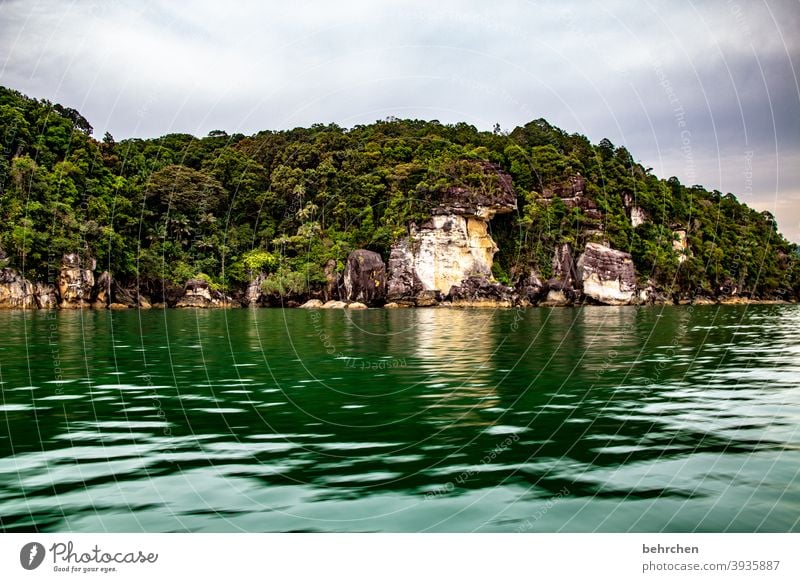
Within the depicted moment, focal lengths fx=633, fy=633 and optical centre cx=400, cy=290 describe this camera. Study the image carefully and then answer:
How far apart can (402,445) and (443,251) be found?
215 feet

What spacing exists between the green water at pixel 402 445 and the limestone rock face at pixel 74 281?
52.4 meters

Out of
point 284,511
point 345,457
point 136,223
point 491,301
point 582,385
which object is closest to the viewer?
point 284,511

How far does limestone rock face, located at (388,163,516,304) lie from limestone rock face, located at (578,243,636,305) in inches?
482

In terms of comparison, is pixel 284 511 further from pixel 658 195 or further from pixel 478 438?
pixel 658 195

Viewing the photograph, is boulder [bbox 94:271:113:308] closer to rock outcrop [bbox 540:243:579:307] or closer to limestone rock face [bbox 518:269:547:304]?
Answer: limestone rock face [bbox 518:269:547:304]

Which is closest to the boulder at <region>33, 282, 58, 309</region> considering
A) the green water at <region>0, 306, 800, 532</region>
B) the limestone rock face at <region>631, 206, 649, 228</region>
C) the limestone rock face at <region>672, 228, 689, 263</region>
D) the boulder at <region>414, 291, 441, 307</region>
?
the boulder at <region>414, 291, 441, 307</region>

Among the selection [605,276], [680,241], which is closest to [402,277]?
[605,276]

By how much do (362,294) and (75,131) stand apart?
38.6 meters

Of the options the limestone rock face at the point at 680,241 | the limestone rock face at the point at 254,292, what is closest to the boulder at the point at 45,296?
the limestone rock face at the point at 254,292

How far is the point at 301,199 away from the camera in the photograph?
273 feet

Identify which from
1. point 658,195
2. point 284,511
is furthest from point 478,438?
point 658,195

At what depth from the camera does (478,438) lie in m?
8.14

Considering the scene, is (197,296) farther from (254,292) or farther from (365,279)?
(365,279)

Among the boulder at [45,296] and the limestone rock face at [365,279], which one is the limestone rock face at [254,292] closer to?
the limestone rock face at [365,279]
